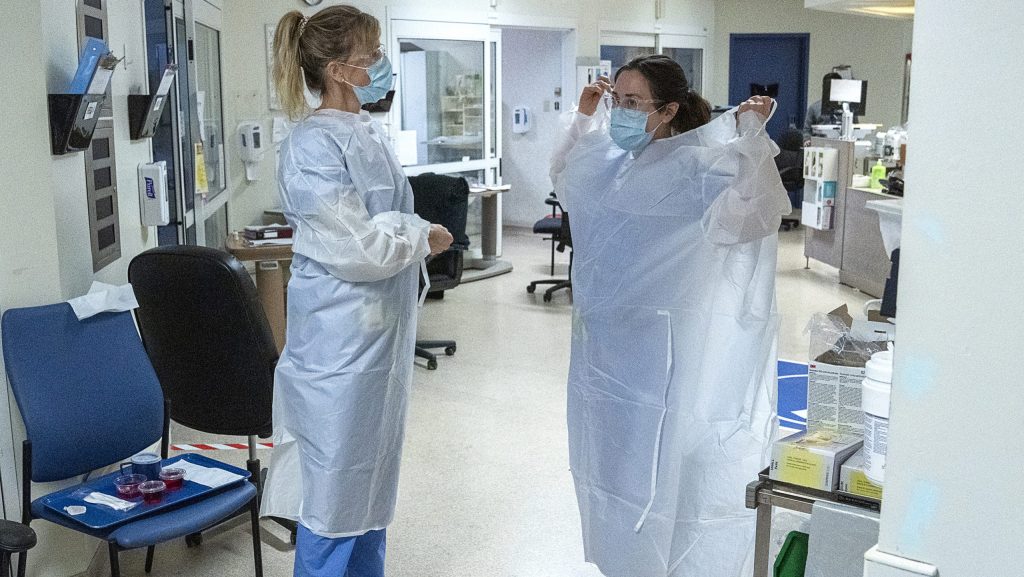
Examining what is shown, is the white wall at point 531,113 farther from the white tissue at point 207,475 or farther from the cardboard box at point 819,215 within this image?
the white tissue at point 207,475

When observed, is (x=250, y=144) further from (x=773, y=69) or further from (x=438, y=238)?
(x=773, y=69)

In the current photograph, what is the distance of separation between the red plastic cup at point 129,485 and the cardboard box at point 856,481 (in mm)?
1707

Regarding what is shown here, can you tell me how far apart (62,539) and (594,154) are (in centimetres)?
173

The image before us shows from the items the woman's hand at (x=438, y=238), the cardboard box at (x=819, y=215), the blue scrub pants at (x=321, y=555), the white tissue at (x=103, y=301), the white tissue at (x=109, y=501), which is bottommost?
the blue scrub pants at (x=321, y=555)

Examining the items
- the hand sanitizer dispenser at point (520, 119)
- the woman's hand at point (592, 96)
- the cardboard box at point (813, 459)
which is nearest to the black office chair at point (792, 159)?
the hand sanitizer dispenser at point (520, 119)

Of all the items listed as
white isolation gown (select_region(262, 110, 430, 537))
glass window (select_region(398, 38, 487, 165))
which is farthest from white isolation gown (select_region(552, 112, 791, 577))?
glass window (select_region(398, 38, 487, 165))

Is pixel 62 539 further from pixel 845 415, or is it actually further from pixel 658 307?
pixel 845 415

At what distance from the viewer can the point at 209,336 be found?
2723 mm

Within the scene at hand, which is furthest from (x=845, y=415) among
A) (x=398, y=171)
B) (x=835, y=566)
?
(x=398, y=171)

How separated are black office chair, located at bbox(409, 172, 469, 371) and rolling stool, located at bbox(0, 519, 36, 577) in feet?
11.0

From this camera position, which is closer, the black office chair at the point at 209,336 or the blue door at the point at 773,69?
the black office chair at the point at 209,336

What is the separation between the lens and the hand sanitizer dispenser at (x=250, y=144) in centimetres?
571

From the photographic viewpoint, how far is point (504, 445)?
4.01m

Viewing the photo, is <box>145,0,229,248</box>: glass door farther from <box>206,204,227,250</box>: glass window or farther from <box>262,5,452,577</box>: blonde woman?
<box>262,5,452,577</box>: blonde woman
